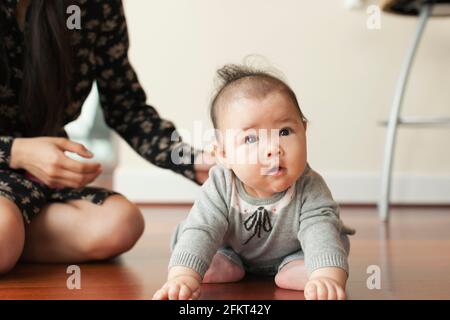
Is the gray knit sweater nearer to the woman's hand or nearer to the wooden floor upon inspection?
the wooden floor

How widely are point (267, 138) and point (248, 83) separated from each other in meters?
0.06

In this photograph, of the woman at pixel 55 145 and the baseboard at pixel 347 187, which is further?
the baseboard at pixel 347 187

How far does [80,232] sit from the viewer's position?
3.14ft

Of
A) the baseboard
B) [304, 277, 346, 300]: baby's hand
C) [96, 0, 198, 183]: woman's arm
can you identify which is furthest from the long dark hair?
the baseboard

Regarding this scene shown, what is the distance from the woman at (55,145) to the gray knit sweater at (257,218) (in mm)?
190

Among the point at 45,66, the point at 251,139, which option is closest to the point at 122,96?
the point at 45,66

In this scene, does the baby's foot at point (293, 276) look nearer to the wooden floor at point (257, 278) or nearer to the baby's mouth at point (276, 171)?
the wooden floor at point (257, 278)

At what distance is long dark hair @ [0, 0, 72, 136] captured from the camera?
94 cm

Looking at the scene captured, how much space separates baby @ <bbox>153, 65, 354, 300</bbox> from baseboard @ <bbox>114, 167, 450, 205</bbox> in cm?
78

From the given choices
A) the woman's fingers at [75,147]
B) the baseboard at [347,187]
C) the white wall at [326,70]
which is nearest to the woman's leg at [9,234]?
the woman's fingers at [75,147]

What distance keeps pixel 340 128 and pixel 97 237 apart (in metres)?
0.82

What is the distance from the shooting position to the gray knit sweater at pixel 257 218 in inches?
28.7

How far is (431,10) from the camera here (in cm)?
159

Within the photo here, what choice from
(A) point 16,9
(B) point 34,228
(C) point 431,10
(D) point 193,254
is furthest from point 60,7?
(C) point 431,10
